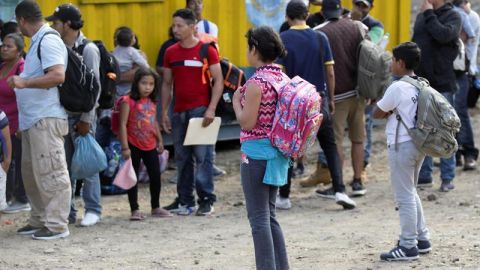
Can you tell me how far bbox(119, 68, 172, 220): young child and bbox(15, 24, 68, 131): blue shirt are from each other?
0.96 metres

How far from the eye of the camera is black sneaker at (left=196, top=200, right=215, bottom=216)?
9.60 metres

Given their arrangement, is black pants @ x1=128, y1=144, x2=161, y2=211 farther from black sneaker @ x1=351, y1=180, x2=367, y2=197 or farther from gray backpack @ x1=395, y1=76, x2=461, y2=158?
gray backpack @ x1=395, y1=76, x2=461, y2=158

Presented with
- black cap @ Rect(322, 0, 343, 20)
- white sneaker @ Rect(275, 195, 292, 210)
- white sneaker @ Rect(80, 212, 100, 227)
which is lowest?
white sneaker @ Rect(275, 195, 292, 210)

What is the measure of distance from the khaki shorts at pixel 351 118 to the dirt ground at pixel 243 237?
0.66 meters

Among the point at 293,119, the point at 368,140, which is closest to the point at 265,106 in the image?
the point at 293,119

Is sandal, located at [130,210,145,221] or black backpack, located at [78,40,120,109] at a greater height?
black backpack, located at [78,40,120,109]

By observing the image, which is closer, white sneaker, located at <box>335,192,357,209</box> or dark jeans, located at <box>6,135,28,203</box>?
white sneaker, located at <box>335,192,357,209</box>

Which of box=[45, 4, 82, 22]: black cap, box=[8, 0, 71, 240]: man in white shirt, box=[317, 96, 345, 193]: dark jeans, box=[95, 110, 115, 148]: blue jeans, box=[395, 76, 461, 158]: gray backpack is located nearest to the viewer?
box=[395, 76, 461, 158]: gray backpack

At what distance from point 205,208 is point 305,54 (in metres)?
1.75

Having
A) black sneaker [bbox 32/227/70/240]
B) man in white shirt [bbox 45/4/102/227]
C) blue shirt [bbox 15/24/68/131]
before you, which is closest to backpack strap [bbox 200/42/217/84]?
man in white shirt [bbox 45/4/102/227]

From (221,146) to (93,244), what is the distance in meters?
5.29

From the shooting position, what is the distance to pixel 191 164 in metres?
9.60

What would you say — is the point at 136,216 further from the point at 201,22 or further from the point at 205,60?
the point at 201,22

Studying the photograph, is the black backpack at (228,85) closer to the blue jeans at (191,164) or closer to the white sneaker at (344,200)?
the blue jeans at (191,164)
